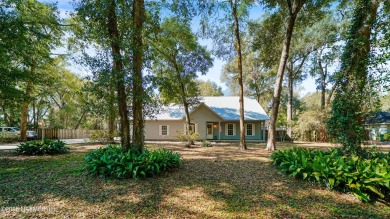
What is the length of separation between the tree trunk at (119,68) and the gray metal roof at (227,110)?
11.8m

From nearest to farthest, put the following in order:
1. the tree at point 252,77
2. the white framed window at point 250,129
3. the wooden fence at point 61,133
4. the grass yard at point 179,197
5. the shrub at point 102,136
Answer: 1. the grass yard at point 179,197
2. the shrub at point 102,136
3. the white framed window at point 250,129
4. the wooden fence at point 61,133
5. the tree at point 252,77

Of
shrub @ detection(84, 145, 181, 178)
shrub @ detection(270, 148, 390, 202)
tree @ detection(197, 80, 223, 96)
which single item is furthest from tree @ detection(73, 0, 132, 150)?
tree @ detection(197, 80, 223, 96)

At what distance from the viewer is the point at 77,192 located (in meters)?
4.71

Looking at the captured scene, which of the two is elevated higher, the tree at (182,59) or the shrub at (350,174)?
the tree at (182,59)

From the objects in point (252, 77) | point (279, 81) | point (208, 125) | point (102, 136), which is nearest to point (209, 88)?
point (252, 77)

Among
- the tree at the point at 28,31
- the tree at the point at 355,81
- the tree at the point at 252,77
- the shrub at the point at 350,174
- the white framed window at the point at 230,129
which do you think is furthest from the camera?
the tree at the point at 252,77

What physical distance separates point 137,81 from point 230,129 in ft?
52.2

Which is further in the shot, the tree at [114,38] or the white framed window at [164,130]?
the white framed window at [164,130]

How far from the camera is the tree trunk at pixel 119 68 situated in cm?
704

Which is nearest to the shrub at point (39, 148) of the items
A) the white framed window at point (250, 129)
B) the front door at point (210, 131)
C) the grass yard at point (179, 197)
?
the grass yard at point (179, 197)

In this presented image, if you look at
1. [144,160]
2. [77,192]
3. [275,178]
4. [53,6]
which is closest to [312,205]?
[275,178]

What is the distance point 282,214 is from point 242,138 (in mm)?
8782

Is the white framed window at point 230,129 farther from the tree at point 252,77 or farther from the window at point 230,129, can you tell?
the tree at point 252,77

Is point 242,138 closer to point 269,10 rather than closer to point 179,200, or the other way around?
point 269,10
